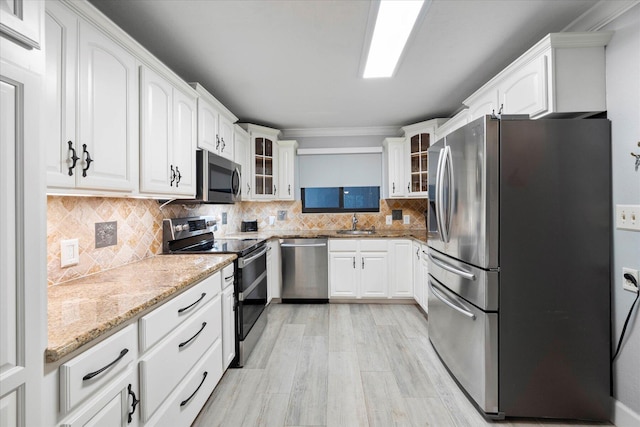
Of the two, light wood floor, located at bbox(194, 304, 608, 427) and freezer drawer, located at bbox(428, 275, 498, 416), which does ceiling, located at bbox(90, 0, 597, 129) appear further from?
light wood floor, located at bbox(194, 304, 608, 427)

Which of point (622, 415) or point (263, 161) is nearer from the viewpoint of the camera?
point (622, 415)

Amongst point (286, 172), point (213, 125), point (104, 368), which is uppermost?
point (213, 125)

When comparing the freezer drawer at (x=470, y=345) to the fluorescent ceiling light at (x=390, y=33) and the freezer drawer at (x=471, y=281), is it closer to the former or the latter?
the freezer drawer at (x=471, y=281)

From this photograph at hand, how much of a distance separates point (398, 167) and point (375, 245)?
3.53 feet

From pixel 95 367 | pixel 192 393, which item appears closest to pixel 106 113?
pixel 95 367

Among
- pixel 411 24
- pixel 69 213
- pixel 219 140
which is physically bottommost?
pixel 69 213

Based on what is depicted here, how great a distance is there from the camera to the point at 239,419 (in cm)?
163

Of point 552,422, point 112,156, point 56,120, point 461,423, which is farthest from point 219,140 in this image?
point 552,422

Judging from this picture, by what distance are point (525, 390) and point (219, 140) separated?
288 centimetres

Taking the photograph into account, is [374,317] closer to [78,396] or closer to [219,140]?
[219,140]

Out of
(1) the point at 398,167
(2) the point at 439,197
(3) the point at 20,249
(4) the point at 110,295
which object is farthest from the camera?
(1) the point at 398,167

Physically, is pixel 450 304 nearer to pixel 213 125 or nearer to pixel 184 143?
pixel 184 143

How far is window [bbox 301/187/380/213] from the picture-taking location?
4.14 meters

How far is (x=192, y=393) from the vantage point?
148cm
